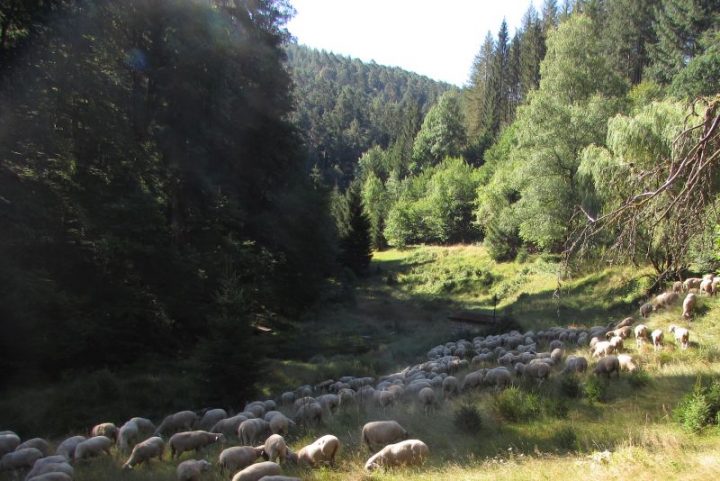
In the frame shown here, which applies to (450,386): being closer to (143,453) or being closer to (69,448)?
(143,453)

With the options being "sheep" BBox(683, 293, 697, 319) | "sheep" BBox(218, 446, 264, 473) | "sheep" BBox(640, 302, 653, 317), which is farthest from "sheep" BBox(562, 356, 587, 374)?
"sheep" BBox(640, 302, 653, 317)

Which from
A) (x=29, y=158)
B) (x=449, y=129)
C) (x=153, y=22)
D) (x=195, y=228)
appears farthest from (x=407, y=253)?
(x=29, y=158)

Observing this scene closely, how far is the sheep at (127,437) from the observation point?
30.8 ft

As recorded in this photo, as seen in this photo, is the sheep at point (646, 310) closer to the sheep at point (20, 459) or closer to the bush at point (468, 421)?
the bush at point (468, 421)

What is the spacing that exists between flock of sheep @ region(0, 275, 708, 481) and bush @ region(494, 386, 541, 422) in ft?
5.27

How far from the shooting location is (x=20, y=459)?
8250mm

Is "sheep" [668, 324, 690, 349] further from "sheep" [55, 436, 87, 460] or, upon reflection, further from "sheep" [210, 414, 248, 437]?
"sheep" [55, 436, 87, 460]

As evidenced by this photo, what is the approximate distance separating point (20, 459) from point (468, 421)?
26.2ft

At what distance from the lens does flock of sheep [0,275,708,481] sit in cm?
726

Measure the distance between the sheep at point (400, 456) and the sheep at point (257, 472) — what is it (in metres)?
1.38

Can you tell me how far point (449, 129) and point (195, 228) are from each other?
7207cm

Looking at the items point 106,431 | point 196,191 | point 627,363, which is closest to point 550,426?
point 627,363

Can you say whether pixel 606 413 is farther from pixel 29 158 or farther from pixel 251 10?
pixel 251 10

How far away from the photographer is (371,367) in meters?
18.2
